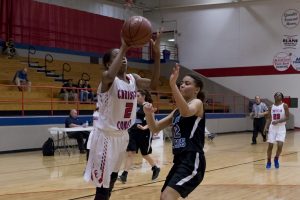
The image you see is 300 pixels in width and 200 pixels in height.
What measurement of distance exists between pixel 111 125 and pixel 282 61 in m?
23.0

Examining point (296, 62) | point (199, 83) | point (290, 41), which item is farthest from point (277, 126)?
point (290, 41)

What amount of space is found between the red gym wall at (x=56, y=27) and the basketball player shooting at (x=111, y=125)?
58.9 feet

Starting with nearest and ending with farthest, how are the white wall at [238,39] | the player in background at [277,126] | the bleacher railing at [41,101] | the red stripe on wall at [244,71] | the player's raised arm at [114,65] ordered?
the player's raised arm at [114,65] < the player in background at [277,126] < the bleacher railing at [41,101] < the white wall at [238,39] < the red stripe on wall at [244,71]

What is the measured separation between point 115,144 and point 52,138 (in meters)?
9.97

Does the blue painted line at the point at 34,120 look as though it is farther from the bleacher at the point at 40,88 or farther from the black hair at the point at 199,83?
the black hair at the point at 199,83

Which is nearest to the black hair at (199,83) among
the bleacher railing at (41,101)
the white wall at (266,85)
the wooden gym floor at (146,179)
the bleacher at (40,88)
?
the wooden gym floor at (146,179)

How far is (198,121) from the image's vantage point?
4516mm

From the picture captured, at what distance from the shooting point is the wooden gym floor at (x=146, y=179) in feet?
24.5

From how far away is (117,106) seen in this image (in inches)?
A: 182

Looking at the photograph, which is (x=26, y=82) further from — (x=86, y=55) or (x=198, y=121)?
(x=198, y=121)

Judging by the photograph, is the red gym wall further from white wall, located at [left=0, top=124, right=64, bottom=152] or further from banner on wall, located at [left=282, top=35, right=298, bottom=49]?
banner on wall, located at [left=282, top=35, right=298, bottom=49]

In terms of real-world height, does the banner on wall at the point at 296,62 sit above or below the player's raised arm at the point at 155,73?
above

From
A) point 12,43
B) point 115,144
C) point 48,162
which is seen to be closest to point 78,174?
point 48,162

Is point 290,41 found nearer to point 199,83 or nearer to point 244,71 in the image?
point 244,71
